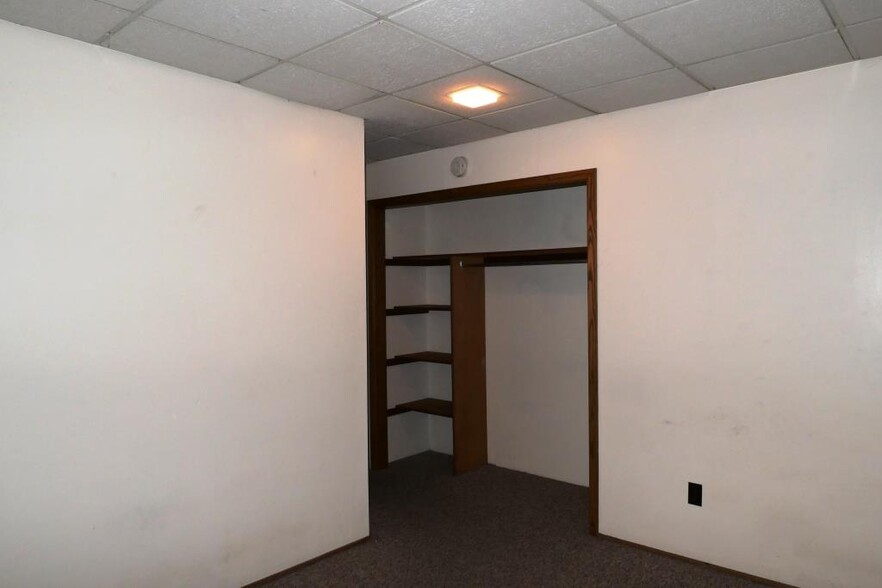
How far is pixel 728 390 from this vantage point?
10.5 ft

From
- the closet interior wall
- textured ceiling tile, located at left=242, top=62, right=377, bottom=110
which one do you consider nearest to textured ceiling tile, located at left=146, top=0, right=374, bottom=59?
textured ceiling tile, located at left=242, top=62, right=377, bottom=110

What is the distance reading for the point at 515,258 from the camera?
4762mm

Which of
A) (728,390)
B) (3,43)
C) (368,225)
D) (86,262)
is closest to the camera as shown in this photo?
Answer: (3,43)

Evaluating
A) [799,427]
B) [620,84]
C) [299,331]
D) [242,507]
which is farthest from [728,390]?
[242,507]

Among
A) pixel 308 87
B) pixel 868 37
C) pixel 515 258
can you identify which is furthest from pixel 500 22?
pixel 515 258

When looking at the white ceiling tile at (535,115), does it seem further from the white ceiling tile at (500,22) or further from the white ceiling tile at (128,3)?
the white ceiling tile at (128,3)

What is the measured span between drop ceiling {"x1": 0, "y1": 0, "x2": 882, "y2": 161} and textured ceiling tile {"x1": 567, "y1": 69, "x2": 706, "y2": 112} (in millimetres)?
11

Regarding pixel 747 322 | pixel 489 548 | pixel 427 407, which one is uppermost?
pixel 747 322

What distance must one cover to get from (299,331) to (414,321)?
89.0 inches

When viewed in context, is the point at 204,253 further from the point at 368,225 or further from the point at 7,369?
the point at 368,225

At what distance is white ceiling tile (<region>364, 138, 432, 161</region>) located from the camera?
4.34 m

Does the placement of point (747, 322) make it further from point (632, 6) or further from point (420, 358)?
point (420, 358)

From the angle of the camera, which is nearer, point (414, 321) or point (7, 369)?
point (7, 369)

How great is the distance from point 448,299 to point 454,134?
5.97ft
